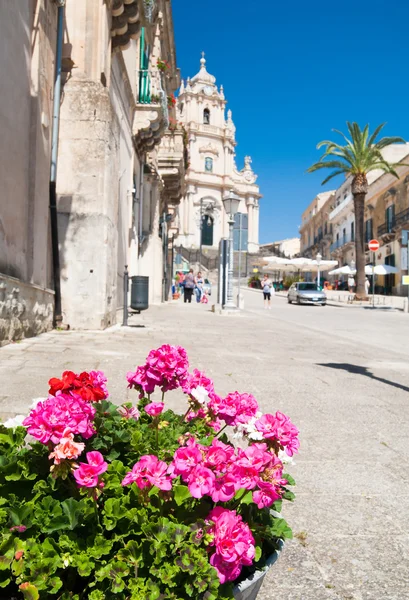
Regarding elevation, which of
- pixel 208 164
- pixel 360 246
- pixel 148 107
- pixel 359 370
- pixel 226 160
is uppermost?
pixel 226 160

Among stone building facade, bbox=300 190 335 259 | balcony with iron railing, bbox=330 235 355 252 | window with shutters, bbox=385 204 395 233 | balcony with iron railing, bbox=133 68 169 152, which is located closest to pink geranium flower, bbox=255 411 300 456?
balcony with iron railing, bbox=133 68 169 152

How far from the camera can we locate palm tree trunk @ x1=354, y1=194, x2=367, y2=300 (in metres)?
30.0

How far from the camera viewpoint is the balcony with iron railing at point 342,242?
5620 centimetres

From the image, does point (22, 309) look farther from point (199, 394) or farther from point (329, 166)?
point (329, 166)

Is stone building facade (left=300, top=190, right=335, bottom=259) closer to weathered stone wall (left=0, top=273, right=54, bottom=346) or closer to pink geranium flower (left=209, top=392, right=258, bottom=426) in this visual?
weathered stone wall (left=0, top=273, right=54, bottom=346)

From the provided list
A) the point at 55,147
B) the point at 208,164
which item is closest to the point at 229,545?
the point at 55,147

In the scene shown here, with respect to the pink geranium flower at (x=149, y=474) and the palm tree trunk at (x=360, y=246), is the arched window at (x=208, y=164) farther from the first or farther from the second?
the pink geranium flower at (x=149, y=474)

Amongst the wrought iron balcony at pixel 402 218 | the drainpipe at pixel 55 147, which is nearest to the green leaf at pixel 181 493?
the drainpipe at pixel 55 147

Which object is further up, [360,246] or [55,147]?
[360,246]

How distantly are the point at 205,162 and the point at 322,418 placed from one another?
68.4m

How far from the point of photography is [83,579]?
4.49ft

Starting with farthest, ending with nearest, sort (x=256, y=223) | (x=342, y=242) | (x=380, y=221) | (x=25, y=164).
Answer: (x=256, y=223) < (x=342, y=242) < (x=380, y=221) < (x=25, y=164)

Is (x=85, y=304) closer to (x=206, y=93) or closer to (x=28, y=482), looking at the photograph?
(x=28, y=482)

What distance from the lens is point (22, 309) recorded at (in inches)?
280
